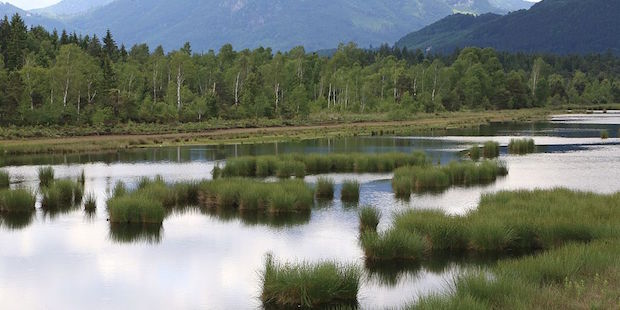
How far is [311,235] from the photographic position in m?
25.3

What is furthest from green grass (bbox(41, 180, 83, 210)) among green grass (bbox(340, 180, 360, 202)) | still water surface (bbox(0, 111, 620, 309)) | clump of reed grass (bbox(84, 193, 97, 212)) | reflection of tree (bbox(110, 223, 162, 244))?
green grass (bbox(340, 180, 360, 202))

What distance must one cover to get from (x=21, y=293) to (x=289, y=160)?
26473mm

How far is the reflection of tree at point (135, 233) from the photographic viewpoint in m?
25.2

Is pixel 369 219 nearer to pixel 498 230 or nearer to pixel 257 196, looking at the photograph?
pixel 498 230

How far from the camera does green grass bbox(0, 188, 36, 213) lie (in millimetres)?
30188

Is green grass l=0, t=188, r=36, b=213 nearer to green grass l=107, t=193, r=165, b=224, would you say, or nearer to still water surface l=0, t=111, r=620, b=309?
still water surface l=0, t=111, r=620, b=309

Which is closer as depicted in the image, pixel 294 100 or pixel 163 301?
pixel 163 301

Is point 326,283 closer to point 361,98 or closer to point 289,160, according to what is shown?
point 289,160

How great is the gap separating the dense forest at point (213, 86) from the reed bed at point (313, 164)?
44.7 metres

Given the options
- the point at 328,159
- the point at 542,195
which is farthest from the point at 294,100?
the point at 542,195

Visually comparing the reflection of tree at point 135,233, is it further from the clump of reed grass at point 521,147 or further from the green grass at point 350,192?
the clump of reed grass at point 521,147

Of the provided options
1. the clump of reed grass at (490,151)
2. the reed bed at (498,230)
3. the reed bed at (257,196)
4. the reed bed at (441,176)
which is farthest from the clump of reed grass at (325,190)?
the clump of reed grass at (490,151)

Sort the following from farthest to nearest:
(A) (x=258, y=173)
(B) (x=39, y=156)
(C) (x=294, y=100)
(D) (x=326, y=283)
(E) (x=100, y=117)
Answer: (C) (x=294, y=100) → (E) (x=100, y=117) → (B) (x=39, y=156) → (A) (x=258, y=173) → (D) (x=326, y=283)

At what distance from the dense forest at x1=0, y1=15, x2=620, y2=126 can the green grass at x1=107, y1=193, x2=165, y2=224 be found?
56.5m
